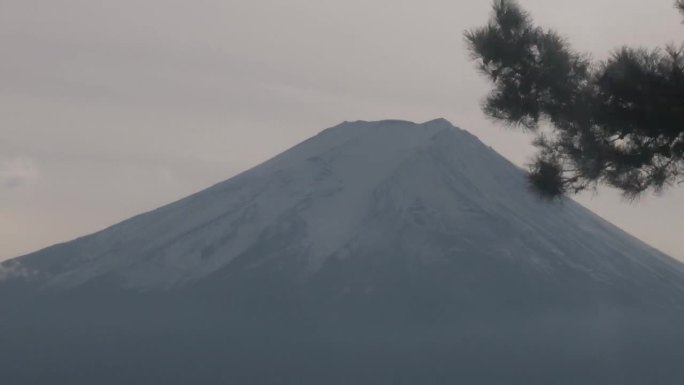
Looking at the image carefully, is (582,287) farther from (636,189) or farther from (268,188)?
(636,189)

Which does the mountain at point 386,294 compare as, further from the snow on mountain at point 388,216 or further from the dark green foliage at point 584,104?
the dark green foliage at point 584,104

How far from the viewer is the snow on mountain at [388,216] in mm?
89562

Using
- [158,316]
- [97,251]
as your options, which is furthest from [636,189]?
[97,251]

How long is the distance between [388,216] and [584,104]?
75656mm

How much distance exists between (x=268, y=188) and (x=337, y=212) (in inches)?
188

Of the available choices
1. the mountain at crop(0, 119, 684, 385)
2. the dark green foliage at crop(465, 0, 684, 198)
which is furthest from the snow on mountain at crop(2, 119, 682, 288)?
the dark green foliage at crop(465, 0, 684, 198)

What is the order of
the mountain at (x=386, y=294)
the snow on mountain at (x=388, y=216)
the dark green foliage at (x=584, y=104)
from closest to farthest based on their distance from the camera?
the dark green foliage at (x=584, y=104), the mountain at (x=386, y=294), the snow on mountain at (x=388, y=216)

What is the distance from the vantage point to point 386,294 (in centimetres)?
9075

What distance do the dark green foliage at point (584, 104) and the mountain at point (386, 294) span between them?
230ft

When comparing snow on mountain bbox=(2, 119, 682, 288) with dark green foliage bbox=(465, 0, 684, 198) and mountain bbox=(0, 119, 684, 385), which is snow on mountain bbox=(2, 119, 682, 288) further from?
dark green foliage bbox=(465, 0, 684, 198)

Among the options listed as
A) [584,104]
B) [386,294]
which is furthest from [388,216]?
[584,104]

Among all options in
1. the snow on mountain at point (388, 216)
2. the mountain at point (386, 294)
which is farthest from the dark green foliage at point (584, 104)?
the snow on mountain at point (388, 216)

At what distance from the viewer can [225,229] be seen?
298ft

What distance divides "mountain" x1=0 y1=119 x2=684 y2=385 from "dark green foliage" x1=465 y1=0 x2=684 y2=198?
70.0 meters
